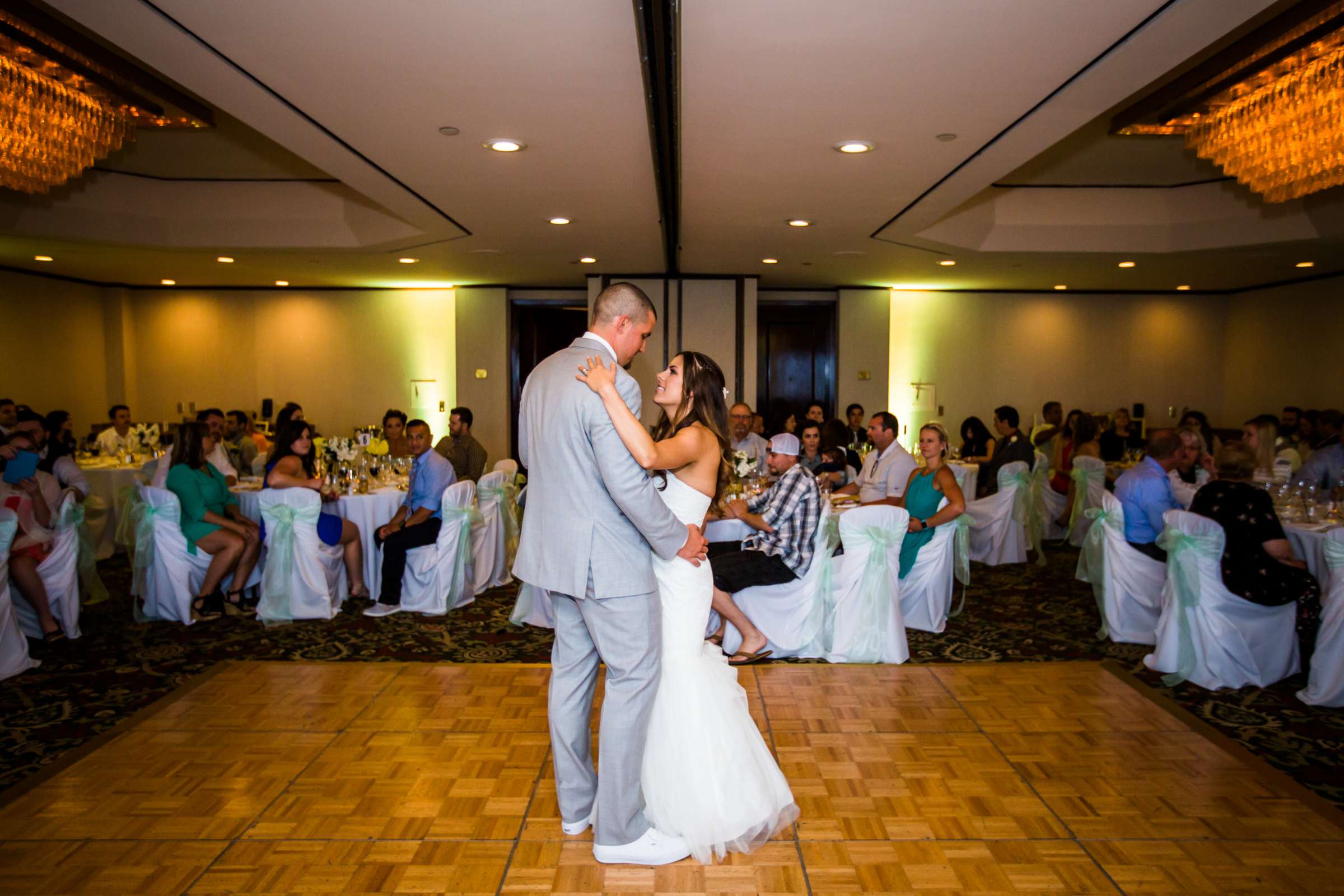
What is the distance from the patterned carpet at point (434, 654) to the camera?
3.96 m

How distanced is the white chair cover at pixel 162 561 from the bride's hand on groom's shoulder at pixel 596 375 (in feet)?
14.6

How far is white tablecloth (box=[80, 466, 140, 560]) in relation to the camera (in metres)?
8.12

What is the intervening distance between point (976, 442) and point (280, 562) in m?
7.11

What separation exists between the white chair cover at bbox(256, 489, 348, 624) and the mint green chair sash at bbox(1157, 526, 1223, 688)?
5166 millimetres

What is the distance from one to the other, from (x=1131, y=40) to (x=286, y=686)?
16.1 feet

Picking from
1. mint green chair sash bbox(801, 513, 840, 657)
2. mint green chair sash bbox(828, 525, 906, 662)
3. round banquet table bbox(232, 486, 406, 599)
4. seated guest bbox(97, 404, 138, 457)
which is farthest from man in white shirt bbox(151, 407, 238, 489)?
mint green chair sash bbox(828, 525, 906, 662)

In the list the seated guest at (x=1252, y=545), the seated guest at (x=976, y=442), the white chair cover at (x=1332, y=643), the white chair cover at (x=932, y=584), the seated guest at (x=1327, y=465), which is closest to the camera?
the white chair cover at (x=1332, y=643)

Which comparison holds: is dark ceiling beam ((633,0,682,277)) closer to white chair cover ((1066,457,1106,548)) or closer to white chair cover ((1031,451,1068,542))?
white chair cover ((1031,451,1068,542))

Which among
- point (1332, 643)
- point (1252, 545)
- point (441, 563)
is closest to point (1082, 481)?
point (1252, 545)

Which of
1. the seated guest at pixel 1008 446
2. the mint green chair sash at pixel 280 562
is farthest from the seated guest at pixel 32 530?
the seated guest at pixel 1008 446

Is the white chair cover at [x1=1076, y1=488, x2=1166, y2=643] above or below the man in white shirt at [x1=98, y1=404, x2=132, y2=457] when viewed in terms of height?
below

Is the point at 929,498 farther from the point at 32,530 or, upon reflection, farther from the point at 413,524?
the point at 32,530

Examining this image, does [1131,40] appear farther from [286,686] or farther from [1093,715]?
[286,686]

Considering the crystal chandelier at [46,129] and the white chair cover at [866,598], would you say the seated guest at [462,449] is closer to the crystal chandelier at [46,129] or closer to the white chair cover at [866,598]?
the crystal chandelier at [46,129]
